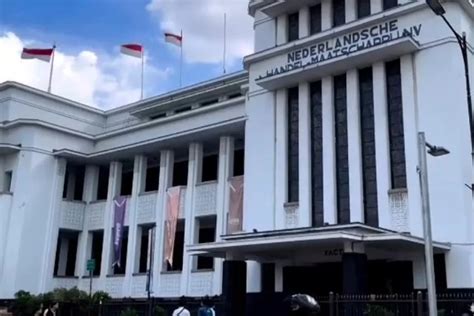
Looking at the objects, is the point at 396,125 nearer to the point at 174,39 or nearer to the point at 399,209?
the point at 399,209

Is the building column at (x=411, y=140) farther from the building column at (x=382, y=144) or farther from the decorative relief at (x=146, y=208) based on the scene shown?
the decorative relief at (x=146, y=208)

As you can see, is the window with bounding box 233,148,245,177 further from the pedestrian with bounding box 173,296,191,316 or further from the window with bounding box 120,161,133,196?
the window with bounding box 120,161,133,196

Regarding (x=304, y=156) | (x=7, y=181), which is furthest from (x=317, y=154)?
(x=7, y=181)

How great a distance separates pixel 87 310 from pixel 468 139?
17.3m

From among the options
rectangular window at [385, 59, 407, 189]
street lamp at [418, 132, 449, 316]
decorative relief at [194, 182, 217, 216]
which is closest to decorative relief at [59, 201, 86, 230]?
decorative relief at [194, 182, 217, 216]

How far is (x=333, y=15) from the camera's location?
2506 cm

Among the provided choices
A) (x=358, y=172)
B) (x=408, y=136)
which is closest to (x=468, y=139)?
(x=408, y=136)

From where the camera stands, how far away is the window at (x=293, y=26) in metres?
26.1

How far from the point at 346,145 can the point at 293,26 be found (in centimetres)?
641

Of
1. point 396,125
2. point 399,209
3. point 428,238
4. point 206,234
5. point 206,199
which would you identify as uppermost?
point 396,125

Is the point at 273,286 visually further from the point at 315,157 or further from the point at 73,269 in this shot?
the point at 73,269

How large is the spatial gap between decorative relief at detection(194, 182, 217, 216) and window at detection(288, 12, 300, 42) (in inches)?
301

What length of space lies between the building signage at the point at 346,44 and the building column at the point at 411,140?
0.97 meters

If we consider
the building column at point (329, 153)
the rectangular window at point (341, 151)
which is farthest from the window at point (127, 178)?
the rectangular window at point (341, 151)
